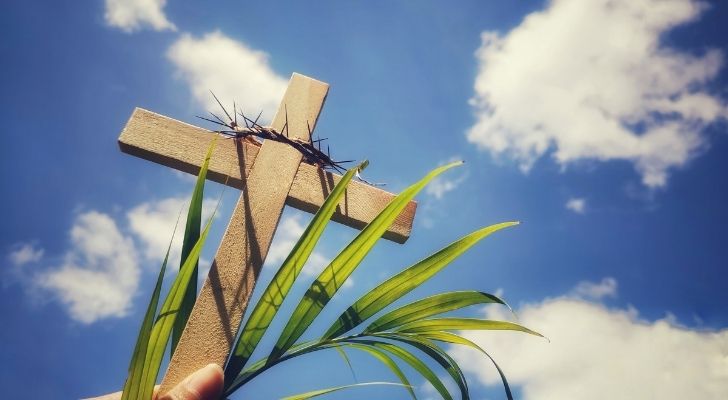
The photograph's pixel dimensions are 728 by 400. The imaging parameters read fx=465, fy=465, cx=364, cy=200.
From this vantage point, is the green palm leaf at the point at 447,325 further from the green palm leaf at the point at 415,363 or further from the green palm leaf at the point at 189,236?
the green palm leaf at the point at 189,236

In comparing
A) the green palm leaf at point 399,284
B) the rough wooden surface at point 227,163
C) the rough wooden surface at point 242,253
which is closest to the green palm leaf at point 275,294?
the rough wooden surface at point 242,253

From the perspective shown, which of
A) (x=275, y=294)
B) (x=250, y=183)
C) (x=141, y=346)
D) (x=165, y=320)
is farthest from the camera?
(x=250, y=183)

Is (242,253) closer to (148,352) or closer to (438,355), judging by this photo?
(148,352)

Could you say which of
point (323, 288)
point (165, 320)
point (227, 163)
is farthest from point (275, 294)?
point (227, 163)

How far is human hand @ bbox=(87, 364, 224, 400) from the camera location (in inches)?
42.2

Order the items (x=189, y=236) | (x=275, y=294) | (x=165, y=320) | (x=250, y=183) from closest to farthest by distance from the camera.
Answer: (x=165, y=320) → (x=275, y=294) → (x=189, y=236) → (x=250, y=183)

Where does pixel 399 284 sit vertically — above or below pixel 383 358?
above

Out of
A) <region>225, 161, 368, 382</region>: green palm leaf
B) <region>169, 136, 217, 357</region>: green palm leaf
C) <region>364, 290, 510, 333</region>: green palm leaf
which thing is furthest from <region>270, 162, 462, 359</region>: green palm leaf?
<region>169, 136, 217, 357</region>: green palm leaf

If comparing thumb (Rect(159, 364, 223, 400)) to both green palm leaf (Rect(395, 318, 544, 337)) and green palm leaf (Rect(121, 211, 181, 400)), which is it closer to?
green palm leaf (Rect(121, 211, 181, 400))

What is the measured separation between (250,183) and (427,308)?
699mm

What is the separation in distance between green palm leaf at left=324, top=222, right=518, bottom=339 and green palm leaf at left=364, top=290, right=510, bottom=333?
36 mm

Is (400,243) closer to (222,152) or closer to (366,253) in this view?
(366,253)

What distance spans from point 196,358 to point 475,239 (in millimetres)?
808

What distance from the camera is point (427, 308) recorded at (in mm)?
1311
